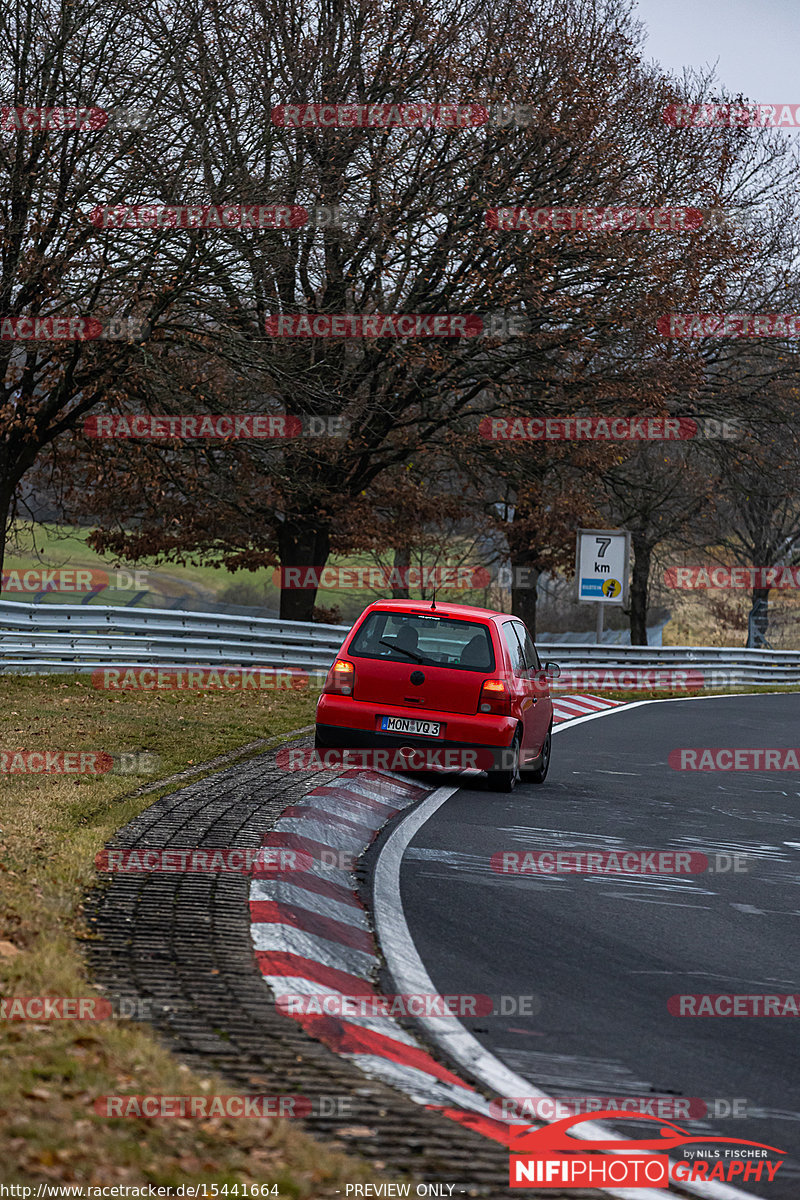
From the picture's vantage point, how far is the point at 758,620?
48.9m

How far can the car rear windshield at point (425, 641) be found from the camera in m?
12.0

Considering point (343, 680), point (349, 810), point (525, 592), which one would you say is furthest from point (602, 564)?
point (349, 810)

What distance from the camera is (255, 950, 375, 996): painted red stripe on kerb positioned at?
571 centimetres

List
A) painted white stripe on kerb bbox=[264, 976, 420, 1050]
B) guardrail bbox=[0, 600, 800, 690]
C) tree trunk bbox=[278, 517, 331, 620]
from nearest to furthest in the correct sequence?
painted white stripe on kerb bbox=[264, 976, 420, 1050], guardrail bbox=[0, 600, 800, 690], tree trunk bbox=[278, 517, 331, 620]

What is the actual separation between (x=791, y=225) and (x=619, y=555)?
1123cm

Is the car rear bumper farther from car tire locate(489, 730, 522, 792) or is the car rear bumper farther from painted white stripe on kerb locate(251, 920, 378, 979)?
painted white stripe on kerb locate(251, 920, 378, 979)

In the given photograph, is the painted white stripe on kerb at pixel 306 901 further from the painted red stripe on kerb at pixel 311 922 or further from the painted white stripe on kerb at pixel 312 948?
the painted white stripe on kerb at pixel 312 948

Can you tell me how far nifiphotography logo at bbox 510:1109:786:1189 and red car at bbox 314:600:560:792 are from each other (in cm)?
734

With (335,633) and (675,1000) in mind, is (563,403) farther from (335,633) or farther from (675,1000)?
(675,1000)

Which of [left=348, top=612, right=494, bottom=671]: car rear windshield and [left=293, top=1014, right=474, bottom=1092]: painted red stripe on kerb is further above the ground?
[left=348, top=612, right=494, bottom=671]: car rear windshield

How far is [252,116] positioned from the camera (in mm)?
19500

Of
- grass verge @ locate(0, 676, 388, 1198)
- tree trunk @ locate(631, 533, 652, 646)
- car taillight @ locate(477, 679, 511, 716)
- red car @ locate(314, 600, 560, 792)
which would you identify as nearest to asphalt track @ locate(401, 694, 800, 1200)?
red car @ locate(314, 600, 560, 792)

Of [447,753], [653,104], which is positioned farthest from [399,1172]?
[653,104]

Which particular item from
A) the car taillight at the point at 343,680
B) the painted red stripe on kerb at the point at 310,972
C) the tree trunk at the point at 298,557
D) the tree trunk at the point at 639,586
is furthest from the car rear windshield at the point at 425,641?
the tree trunk at the point at 639,586
